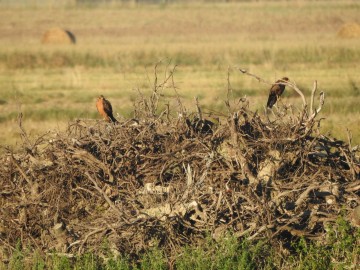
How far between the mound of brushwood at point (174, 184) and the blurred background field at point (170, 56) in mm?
607

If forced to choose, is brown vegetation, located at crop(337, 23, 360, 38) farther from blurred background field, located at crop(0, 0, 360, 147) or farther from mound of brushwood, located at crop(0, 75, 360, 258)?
mound of brushwood, located at crop(0, 75, 360, 258)

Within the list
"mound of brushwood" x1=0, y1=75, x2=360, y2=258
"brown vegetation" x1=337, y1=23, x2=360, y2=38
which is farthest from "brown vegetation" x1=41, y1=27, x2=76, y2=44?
"mound of brushwood" x1=0, y1=75, x2=360, y2=258

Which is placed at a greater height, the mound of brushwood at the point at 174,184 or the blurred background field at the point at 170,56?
the mound of brushwood at the point at 174,184

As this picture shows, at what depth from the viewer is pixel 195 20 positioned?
4344 cm

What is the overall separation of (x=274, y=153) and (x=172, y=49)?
22.7m

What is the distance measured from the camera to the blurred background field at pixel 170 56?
16.3m

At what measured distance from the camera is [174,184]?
6938 millimetres

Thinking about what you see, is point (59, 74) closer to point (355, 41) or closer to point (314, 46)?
point (314, 46)

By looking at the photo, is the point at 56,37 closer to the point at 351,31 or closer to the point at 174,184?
the point at 351,31

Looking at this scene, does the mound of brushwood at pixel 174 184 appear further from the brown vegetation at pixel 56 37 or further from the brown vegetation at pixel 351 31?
the brown vegetation at pixel 56 37

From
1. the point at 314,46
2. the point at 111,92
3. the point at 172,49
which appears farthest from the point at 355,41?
the point at 111,92

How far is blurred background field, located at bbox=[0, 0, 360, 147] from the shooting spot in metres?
16.3

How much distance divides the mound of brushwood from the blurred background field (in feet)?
1.99

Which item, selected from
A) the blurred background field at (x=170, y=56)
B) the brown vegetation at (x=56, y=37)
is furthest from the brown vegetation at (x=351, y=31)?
the brown vegetation at (x=56, y=37)
